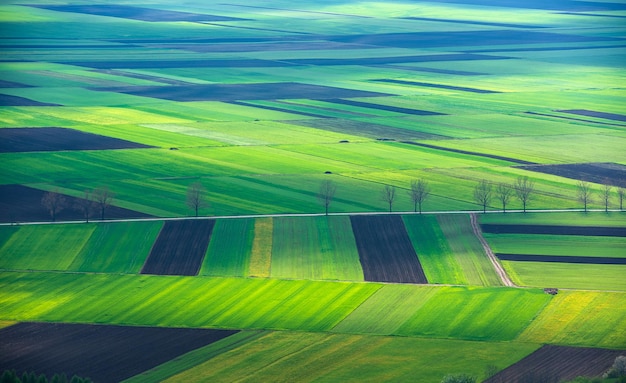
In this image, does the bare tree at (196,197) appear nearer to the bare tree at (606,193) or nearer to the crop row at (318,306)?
the crop row at (318,306)

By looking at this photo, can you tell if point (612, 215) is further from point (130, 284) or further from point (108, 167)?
point (108, 167)

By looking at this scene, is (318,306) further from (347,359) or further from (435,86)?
(435,86)

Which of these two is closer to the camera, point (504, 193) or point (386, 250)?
point (386, 250)

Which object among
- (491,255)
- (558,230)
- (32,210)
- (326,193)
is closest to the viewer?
(491,255)

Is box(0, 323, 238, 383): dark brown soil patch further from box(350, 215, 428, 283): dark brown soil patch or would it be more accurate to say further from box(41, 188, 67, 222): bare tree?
box(41, 188, 67, 222): bare tree

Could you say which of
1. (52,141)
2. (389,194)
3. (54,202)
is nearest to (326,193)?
(389,194)

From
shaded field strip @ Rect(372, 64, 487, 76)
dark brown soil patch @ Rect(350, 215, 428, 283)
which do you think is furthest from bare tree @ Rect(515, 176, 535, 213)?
shaded field strip @ Rect(372, 64, 487, 76)

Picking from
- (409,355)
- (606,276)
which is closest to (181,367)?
(409,355)
